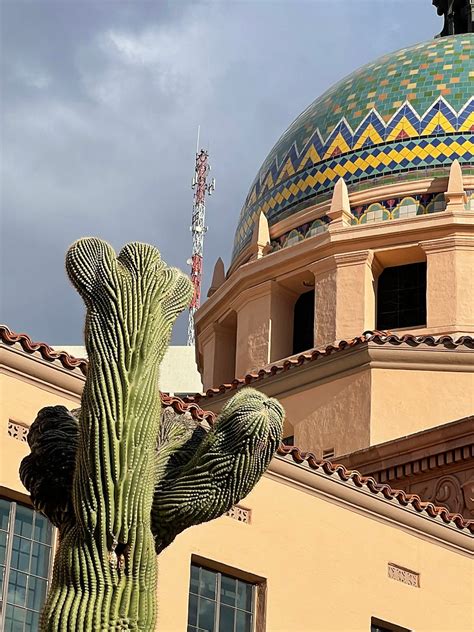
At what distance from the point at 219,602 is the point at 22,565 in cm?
229

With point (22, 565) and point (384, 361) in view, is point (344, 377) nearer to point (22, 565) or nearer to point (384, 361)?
point (384, 361)

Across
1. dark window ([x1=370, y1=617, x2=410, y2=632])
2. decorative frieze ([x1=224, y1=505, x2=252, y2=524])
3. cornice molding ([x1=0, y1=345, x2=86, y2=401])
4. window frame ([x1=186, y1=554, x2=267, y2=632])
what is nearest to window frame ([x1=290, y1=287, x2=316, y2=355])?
dark window ([x1=370, y1=617, x2=410, y2=632])

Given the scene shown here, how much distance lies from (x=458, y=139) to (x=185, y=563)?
40.1ft

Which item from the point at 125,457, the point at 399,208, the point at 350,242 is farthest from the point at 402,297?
the point at 125,457

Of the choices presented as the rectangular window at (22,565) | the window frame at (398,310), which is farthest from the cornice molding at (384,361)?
the rectangular window at (22,565)

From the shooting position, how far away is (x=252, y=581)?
1459 centimetres

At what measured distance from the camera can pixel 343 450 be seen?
20.5 meters

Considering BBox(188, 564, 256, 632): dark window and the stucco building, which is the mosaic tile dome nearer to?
the stucco building

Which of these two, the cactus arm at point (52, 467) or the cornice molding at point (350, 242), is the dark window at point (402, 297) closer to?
the cornice molding at point (350, 242)

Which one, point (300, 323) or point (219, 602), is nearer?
point (219, 602)

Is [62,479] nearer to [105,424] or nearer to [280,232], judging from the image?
[105,424]

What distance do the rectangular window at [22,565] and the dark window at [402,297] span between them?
10976mm

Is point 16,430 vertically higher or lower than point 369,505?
lower

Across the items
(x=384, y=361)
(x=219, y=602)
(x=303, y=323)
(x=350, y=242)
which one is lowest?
(x=219, y=602)
